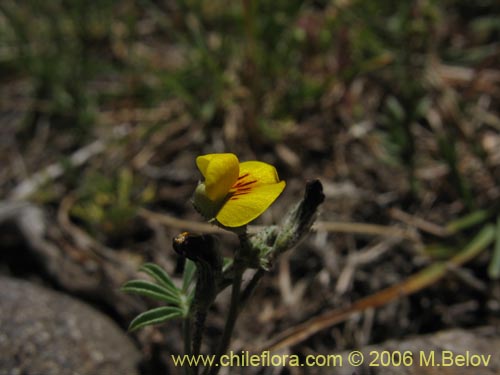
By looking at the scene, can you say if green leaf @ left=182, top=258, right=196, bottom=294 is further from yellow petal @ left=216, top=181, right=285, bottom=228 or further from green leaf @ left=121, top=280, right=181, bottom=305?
yellow petal @ left=216, top=181, right=285, bottom=228

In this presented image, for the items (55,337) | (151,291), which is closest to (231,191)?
(151,291)

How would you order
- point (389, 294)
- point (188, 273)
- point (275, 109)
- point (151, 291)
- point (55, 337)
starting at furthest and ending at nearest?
1. point (275, 109)
2. point (389, 294)
3. point (55, 337)
4. point (188, 273)
5. point (151, 291)

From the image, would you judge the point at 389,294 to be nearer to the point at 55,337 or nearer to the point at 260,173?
the point at 260,173

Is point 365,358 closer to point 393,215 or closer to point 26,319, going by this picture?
point 393,215

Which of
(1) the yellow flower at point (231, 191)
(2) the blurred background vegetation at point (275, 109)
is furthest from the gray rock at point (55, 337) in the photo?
(1) the yellow flower at point (231, 191)

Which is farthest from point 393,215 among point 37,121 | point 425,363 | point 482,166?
point 37,121

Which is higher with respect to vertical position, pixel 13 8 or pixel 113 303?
pixel 13 8

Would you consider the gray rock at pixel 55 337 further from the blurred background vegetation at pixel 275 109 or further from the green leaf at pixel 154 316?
the green leaf at pixel 154 316
